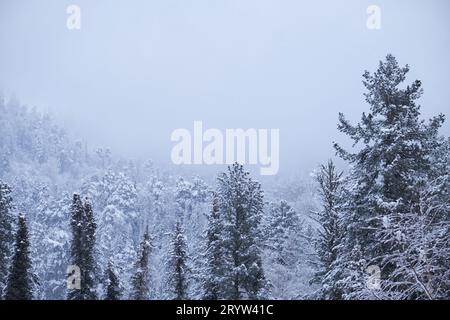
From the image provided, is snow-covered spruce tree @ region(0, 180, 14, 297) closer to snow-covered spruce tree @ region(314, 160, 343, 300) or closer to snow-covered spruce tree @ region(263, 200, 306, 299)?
snow-covered spruce tree @ region(263, 200, 306, 299)

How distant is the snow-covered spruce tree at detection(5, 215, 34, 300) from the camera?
24.2 meters

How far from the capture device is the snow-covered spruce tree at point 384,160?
1564cm

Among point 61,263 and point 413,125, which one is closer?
point 413,125

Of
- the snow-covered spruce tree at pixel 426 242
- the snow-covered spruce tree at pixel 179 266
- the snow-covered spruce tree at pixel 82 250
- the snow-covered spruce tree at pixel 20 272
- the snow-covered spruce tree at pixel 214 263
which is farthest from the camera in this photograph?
the snow-covered spruce tree at pixel 179 266

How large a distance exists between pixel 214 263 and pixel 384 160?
11440 mm

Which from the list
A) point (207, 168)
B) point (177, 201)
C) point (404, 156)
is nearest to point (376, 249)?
point (404, 156)

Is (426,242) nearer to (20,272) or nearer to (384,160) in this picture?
(384,160)

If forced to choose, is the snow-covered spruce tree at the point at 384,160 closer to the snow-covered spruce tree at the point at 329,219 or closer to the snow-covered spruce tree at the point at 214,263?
the snow-covered spruce tree at the point at 329,219

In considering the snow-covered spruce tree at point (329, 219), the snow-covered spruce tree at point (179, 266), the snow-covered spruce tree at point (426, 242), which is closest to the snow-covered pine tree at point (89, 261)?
the snow-covered spruce tree at point (179, 266)

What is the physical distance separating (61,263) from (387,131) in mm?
62656

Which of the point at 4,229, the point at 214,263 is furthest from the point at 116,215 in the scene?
the point at 214,263

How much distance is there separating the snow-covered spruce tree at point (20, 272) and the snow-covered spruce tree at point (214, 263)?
9990 millimetres

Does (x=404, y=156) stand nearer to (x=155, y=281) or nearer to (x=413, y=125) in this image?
(x=413, y=125)
